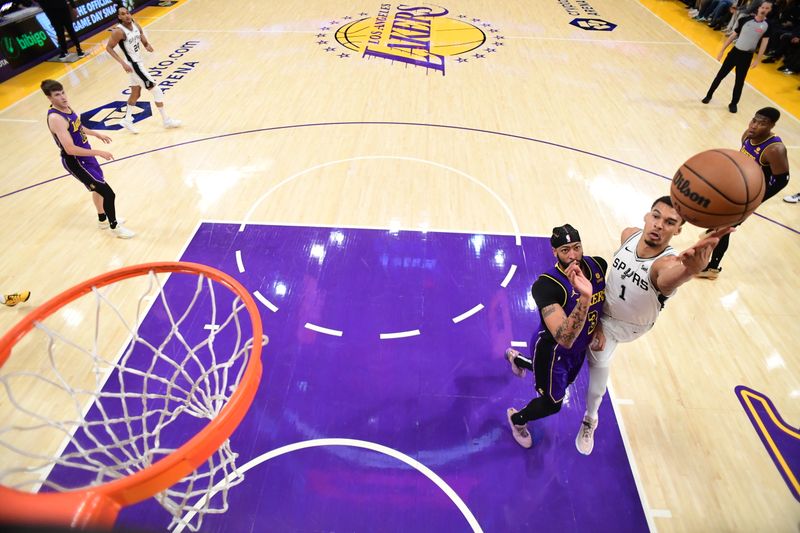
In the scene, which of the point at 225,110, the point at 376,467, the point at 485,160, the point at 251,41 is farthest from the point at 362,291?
the point at 251,41

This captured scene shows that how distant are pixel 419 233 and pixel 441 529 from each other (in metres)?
3.23

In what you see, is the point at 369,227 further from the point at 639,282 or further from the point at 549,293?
the point at 639,282

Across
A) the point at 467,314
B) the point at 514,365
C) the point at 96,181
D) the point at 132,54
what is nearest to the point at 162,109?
the point at 132,54

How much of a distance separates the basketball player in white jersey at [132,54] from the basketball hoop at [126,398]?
12.8ft

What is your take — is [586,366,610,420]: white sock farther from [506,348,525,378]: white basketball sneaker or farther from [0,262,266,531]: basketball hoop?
[0,262,266,531]: basketball hoop

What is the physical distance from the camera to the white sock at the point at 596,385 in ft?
10.3

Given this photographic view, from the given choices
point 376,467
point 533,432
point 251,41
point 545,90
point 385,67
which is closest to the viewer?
point 376,467

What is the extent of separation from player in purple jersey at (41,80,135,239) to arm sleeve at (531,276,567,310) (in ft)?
14.2

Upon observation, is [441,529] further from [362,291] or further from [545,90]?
[545,90]

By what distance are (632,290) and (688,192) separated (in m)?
0.66

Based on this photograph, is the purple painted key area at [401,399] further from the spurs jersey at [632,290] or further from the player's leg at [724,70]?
the player's leg at [724,70]

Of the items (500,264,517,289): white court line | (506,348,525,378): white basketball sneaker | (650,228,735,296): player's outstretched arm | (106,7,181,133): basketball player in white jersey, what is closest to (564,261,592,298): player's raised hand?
(650,228,735,296): player's outstretched arm

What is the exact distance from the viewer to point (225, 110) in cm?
801

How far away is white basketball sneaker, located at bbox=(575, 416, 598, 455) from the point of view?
339 cm
